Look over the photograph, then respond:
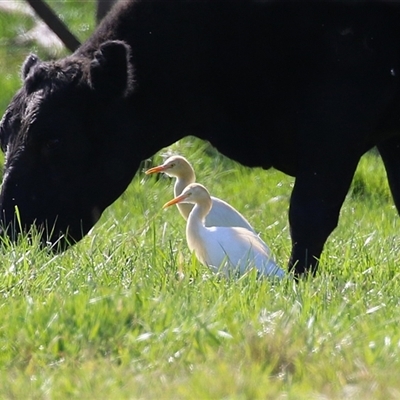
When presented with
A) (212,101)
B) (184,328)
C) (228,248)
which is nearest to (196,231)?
(228,248)

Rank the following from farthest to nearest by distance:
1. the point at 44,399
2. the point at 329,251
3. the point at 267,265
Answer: the point at 329,251
the point at 267,265
the point at 44,399

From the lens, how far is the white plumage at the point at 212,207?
7141mm

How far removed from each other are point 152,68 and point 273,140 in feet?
2.44

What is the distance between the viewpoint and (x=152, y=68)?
5707 mm

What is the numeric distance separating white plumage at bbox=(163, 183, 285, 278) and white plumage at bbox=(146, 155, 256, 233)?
73 centimetres

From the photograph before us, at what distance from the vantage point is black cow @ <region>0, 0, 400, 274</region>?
5.43 metres

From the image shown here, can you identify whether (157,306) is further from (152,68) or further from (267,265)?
(152,68)

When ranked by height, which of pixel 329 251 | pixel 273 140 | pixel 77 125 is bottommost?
pixel 329 251

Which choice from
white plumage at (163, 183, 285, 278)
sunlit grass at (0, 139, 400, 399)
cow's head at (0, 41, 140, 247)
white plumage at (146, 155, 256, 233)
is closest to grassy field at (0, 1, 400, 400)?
→ sunlit grass at (0, 139, 400, 399)

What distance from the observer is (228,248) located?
5.86 m

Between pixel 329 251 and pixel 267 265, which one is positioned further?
pixel 329 251

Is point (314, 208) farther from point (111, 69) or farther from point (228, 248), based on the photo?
point (111, 69)

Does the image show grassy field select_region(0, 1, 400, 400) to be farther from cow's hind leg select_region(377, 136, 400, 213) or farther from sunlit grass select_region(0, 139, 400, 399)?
cow's hind leg select_region(377, 136, 400, 213)

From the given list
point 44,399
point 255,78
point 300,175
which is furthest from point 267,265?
point 44,399
